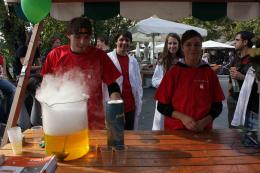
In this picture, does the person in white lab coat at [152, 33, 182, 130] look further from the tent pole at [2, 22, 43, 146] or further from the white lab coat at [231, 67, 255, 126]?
the tent pole at [2, 22, 43, 146]

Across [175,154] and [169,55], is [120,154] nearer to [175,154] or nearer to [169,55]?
[175,154]

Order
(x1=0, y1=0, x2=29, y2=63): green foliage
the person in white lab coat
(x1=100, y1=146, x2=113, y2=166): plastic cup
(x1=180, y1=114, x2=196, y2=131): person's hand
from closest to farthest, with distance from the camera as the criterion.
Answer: (x1=100, y1=146, x2=113, y2=166): plastic cup
(x1=180, y1=114, x2=196, y2=131): person's hand
the person in white lab coat
(x1=0, y1=0, x2=29, y2=63): green foliage

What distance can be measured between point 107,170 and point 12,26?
6.82 meters

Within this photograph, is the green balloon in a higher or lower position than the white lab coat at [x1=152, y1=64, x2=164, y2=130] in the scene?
higher

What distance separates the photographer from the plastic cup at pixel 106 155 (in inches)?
71.7

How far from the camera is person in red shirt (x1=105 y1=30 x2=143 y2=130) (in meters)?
4.11

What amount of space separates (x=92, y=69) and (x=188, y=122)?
0.84 meters

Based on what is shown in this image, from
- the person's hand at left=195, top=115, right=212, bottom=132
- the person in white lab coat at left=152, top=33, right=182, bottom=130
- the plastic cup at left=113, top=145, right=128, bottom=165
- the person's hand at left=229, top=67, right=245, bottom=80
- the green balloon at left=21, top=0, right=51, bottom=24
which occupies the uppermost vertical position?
the green balloon at left=21, top=0, right=51, bottom=24

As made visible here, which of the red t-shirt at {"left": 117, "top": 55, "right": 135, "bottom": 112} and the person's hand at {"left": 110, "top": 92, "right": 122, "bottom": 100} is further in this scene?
the red t-shirt at {"left": 117, "top": 55, "right": 135, "bottom": 112}

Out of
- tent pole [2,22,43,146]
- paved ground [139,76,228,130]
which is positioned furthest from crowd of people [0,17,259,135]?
paved ground [139,76,228,130]

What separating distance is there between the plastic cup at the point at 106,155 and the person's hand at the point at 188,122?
2.00 feet

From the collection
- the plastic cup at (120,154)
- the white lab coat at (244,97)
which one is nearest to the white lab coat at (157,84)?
the white lab coat at (244,97)

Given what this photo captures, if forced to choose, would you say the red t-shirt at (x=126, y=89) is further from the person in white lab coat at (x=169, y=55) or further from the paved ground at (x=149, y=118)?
the paved ground at (x=149, y=118)

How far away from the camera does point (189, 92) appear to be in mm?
2506
